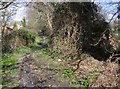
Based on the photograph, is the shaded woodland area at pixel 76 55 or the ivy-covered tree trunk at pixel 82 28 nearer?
the shaded woodland area at pixel 76 55

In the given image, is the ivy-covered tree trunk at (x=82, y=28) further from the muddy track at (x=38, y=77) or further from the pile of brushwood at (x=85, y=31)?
the muddy track at (x=38, y=77)

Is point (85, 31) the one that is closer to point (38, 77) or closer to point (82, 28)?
point (82, 28)

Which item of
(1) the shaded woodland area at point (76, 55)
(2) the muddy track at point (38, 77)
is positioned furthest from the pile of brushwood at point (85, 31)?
(2) the muddy track at point (38, 77)

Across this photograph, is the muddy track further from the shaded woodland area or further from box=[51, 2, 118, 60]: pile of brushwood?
box=[51, 2, 118, 60]: pile of brushwood

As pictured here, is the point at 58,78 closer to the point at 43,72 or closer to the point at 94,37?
the point at 43,72

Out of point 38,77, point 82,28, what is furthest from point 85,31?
point 38,77

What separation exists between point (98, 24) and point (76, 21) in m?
1.35

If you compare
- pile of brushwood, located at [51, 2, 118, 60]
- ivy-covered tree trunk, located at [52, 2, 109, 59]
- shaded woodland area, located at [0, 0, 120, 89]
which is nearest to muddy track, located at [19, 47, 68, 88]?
shaded woodland area, located at [0, 0, 120, 89]

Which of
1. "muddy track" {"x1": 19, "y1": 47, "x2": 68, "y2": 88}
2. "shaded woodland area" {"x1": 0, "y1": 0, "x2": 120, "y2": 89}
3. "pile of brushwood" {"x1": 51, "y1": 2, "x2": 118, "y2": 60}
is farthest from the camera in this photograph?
"pile of brushwood" {"x1": 51, "y1": 2, "x2": 118, "y2": 60}

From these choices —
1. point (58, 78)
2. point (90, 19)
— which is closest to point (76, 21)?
point (90, 19)

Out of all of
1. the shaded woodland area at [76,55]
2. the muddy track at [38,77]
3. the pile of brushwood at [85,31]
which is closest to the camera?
the shaded woodland area at [76,55]

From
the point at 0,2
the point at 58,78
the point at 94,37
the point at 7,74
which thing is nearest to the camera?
the point at 0,2

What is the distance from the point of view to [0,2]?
7.51m

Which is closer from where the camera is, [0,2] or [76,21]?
[0,2]
